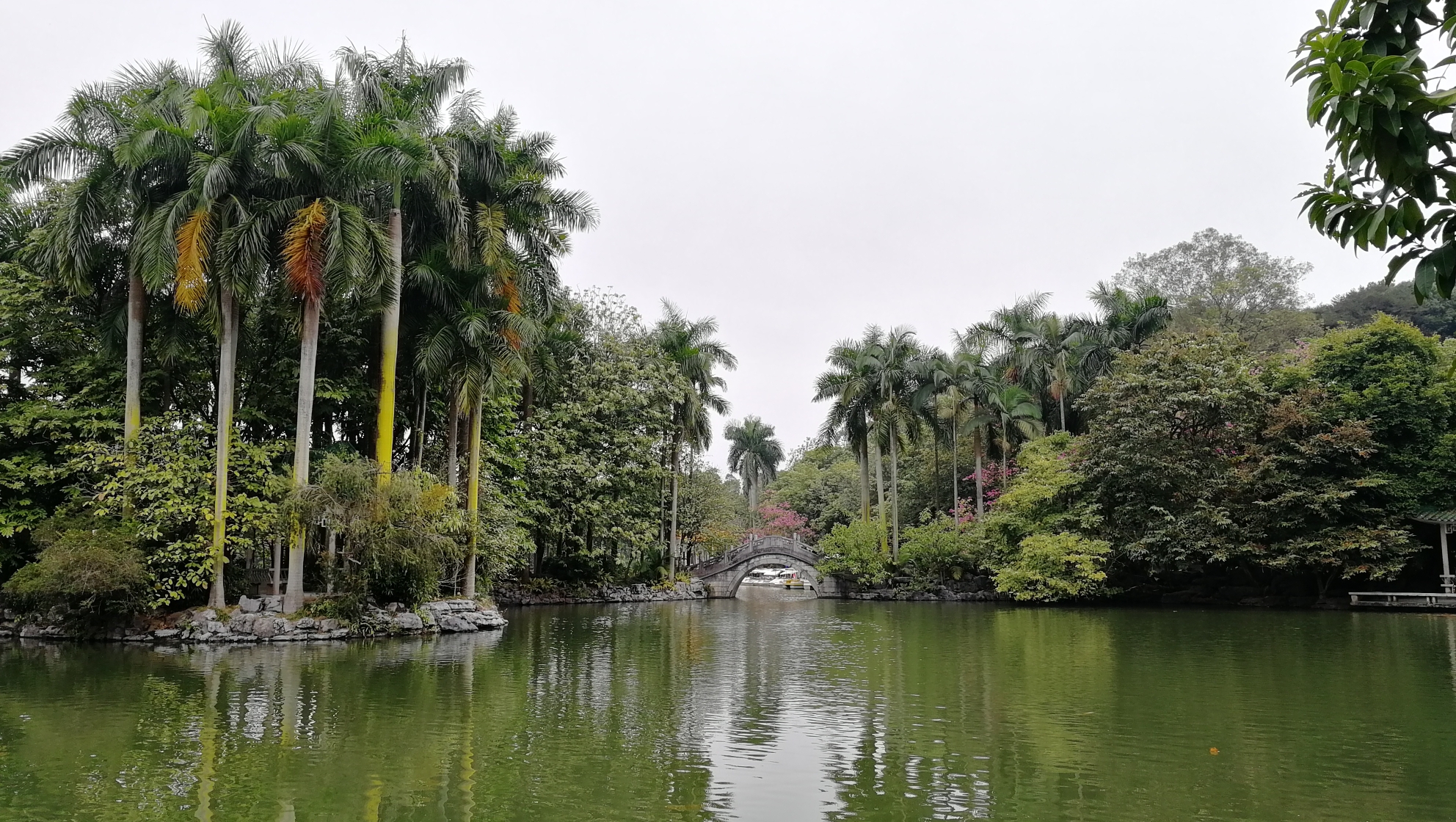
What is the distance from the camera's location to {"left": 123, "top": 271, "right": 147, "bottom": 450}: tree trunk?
21391 millimetres

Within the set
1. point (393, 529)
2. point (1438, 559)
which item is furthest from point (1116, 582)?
point (393, 529)

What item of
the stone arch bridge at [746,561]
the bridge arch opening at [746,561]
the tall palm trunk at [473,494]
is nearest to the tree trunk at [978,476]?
the stone arch bridge at [746,561]

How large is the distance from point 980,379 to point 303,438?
3149 centimetres

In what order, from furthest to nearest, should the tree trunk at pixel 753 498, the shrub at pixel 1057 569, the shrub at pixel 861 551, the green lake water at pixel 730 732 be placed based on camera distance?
the tree trunk at pixel 753 498, the shrub at pixel 861 551, the shrub at pixel 1057 569, the green lake water at pixel 730 732

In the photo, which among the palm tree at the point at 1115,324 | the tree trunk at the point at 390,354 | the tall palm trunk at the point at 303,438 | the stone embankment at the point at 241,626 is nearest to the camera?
the stone embankment at the point at 241,626

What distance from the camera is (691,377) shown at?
46000 mm

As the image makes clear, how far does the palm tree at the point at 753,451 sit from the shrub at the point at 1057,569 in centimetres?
4618

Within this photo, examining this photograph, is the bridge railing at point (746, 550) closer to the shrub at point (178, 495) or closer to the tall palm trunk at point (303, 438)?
the shrub at point (178, 495)

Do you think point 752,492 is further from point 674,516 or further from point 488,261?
point 488,261

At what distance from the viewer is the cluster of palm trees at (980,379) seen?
139 ft

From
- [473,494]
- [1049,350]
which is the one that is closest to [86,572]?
[473,494]

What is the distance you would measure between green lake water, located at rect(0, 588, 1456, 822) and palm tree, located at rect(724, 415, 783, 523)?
62468mm

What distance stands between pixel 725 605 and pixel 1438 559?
26209mm

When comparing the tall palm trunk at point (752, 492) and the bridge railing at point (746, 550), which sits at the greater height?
the tall palm trunk at point (752, 492)
